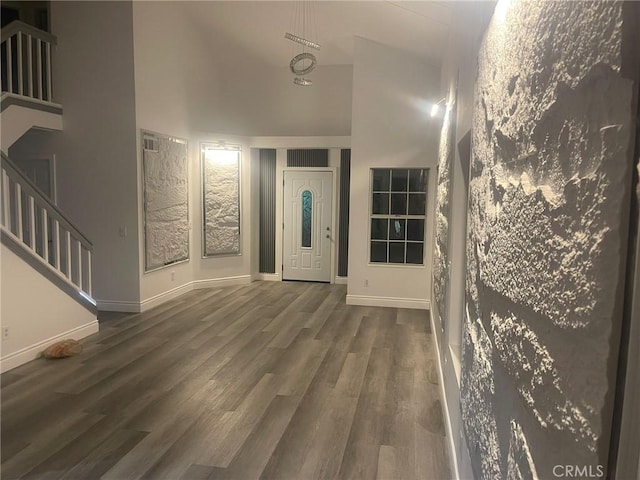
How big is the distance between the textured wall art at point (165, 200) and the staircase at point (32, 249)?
0.96 meters

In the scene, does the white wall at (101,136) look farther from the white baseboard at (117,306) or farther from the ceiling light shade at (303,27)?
the ceiling light shade at (303,27)

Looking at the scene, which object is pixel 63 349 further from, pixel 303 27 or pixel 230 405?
pixel 303 27

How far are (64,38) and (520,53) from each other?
627 cm

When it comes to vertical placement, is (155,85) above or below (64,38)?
below

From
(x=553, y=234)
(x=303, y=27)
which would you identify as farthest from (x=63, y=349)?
(x=303, y=27)

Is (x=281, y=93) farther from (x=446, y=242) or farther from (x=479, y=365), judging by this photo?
(x=479, y=365)

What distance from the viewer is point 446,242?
348cm

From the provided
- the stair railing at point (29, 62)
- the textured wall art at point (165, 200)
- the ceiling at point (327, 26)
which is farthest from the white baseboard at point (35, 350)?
the ceiling at point (327, 26)

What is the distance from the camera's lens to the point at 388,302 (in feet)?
21.3

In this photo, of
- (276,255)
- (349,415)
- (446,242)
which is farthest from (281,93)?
(349,415)

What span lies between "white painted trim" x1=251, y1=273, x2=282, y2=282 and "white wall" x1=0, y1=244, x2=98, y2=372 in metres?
3.85

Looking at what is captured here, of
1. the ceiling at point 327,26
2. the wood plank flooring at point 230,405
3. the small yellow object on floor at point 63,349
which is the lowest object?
the wood plank flooring at point 230,405

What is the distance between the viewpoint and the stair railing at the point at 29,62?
5086 mm

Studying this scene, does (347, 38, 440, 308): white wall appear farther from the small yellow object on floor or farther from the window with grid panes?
the small yellow object on floor
